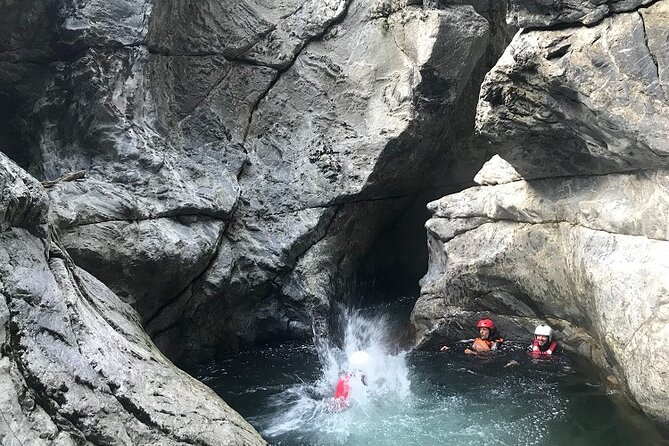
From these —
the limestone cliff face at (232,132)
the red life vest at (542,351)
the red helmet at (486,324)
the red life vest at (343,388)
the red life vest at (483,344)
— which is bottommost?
the red life vest at (343,388)

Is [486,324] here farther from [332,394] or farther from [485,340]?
[332,394]

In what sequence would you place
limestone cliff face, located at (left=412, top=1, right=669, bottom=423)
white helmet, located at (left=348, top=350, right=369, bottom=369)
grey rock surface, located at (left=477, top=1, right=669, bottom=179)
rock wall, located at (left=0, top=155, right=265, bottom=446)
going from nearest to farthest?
rock wall, located at (left=0, top=155, right=265, bottom=446) < grey rock surface, located at (left=477, top=1, right=669, bottom=179) < limestone cliff face, located at (left=412, top=1, right=669, bottom=423) < white helmet, located at (left=348, top=350, right=369, bottom=369)

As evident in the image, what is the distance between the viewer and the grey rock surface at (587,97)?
5648 mm

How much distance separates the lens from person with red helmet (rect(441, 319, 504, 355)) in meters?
9.16

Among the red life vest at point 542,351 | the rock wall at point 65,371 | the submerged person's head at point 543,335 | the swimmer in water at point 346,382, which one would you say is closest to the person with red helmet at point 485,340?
the red life vest at point 542,351

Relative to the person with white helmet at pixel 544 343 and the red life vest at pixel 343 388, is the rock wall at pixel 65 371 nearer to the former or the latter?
the red life vest at pixel 343 388

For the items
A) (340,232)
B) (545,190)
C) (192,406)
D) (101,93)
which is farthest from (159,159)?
(545,190)

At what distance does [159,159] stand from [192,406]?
5.52 metres

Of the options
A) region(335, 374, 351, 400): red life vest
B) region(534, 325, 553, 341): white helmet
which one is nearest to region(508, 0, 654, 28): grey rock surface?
region(534, 325, 553, 341): white helmet

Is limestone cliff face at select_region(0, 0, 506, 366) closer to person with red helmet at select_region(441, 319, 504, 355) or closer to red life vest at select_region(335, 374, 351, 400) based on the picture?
Answer: red life vest at select_region(335, 374, 351, 400)

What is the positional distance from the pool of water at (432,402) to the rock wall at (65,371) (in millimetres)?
2717

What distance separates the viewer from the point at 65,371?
386 cm

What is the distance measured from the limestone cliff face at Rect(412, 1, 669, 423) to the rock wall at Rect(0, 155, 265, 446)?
4390mm

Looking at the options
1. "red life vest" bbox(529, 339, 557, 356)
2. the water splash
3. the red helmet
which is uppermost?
the red helmet
